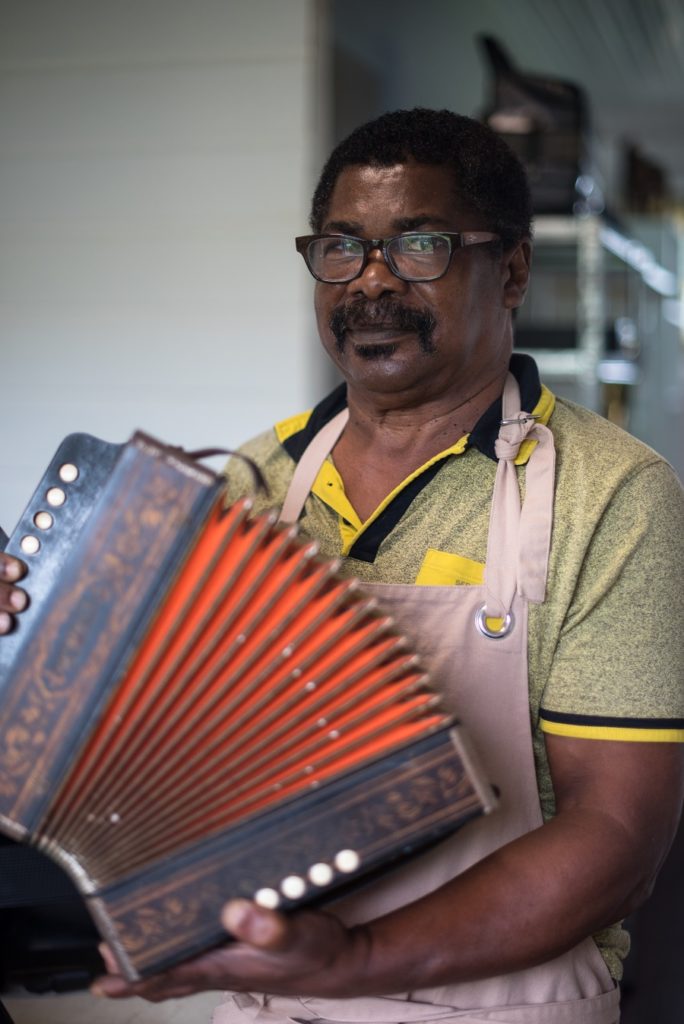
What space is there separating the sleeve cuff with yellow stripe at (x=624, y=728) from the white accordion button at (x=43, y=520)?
0.66 meters

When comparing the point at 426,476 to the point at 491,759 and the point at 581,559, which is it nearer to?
the point at 581,559

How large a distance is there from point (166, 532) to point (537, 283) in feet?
14.1

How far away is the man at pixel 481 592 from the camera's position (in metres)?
1.33

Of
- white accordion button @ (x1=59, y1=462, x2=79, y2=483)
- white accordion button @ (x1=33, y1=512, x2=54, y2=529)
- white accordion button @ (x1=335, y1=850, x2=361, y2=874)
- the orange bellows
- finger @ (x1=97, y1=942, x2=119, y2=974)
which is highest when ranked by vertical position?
white accordion button @ (x1=59, y1=462, x2=79, y2=483)

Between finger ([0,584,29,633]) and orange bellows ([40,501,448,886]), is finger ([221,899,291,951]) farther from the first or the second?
finger ([0,584,29,633])

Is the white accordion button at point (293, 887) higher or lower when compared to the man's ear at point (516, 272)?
lower

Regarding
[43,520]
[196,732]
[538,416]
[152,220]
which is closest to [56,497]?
[43,520]

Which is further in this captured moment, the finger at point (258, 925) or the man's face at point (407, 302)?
the man's face at point (407, 302)

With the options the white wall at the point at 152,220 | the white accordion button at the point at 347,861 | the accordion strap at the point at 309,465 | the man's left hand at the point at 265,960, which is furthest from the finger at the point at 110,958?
the white wall at the point at 152,220

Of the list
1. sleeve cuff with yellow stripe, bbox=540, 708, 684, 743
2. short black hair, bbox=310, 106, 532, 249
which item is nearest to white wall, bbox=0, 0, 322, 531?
short black hair, bbox=310, 106, 532, 249

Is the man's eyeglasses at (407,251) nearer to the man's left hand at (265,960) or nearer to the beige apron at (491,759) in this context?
the beige apron at (491,759)

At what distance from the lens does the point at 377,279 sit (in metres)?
1.66

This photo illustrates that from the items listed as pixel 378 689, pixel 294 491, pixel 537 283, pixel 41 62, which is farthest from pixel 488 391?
pixel 537 283

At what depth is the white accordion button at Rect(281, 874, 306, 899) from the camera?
3.88ft
